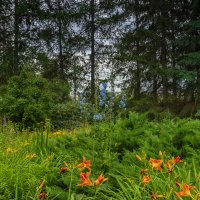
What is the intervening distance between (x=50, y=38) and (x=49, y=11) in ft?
6.91

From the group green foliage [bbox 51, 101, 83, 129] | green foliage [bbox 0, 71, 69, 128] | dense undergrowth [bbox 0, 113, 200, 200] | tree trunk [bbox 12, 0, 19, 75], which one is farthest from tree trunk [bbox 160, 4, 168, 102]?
dense undergrowth [bbox 0, 113, 200, 200]

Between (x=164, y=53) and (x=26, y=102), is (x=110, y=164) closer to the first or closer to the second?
(x=26, y=102)

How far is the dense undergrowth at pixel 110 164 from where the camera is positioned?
2.70 m

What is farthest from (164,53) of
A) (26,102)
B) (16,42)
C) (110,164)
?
(110,164)

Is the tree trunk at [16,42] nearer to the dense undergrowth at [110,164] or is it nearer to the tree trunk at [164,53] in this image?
the tree trunk at [164,53]

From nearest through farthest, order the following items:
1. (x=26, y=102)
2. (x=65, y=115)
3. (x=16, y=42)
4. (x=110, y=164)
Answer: (x=110, y=164)
(x=26, y=102)
(x=65, y=115)
(x=16, y=42)

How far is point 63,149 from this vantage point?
3955 millimetres

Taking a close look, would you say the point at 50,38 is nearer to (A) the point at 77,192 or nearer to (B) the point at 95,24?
(B) the point at 95,24

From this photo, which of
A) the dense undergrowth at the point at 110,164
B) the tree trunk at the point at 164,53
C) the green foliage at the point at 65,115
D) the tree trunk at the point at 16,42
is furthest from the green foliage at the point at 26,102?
the dense undergrowth at the point at 110,164

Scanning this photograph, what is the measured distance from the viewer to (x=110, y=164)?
10.8 ft

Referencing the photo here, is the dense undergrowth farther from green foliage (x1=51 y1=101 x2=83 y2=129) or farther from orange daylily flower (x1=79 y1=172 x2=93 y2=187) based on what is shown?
green foliage (x1=51 y1=101 x2=83 y2=129)

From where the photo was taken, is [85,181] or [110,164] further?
[110,164]

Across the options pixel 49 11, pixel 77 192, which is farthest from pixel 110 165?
pixel 49 11

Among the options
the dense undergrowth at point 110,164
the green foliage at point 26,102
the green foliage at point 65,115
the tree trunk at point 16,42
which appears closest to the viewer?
the dense undergrowth at point 110,164
